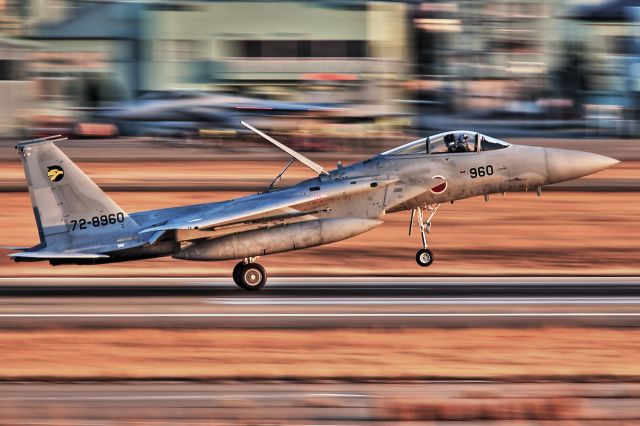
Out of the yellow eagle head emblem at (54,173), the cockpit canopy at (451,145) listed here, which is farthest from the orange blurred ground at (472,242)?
the yellow eagle head emblem at (54,173)

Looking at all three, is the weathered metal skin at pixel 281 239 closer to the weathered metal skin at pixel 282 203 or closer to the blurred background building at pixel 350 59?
the weathered metal skin at pixel 282 203

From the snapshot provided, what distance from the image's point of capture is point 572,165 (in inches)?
969

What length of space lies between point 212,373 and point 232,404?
2.01 metres

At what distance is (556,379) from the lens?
16.4 metres

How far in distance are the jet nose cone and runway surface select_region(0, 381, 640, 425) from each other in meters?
9.16

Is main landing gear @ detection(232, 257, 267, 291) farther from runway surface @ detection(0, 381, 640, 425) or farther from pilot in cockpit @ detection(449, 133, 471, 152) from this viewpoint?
runway surface @ detection(0, 381, 640, 425)

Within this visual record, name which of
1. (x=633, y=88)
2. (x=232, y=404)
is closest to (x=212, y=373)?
(x=232, y=404)

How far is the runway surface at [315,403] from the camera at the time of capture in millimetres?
13883

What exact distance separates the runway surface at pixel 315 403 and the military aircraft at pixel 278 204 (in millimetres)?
7729

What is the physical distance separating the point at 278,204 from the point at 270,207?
0.62 feet

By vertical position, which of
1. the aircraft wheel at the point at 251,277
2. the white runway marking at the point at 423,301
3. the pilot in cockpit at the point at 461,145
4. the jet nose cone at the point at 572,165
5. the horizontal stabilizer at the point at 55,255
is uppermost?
the pilot in cockpit at the point at 461,145

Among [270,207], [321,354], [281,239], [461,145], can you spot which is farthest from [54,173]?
[461,145]

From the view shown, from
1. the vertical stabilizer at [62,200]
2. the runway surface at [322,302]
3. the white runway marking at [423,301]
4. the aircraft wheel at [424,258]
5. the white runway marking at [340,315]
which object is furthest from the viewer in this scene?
the aircraft wheel at [424,258]

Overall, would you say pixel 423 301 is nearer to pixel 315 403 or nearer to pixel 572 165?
pixel 572 165
